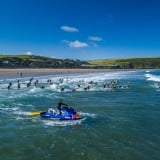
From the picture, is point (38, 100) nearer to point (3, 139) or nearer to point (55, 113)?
point (55, 113)

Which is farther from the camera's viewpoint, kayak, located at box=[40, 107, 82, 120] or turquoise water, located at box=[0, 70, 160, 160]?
kayak, located at box=[40, 107, 82, 120]

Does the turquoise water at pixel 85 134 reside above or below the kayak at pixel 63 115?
below

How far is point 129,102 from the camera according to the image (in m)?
55.3

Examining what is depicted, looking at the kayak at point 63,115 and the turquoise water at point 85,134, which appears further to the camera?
the kayak at point 63,115

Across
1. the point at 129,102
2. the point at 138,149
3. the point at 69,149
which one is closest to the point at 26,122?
the point at 69,149

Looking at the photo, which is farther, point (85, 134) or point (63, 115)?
point (63, 115)

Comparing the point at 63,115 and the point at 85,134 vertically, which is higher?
the point at 63,115

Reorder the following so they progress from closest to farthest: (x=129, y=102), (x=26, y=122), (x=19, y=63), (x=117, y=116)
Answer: (x=26, y=122), (x=117, y=116), (x=129, y=102), (x=19, y=63)

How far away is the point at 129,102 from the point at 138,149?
89.8 feet

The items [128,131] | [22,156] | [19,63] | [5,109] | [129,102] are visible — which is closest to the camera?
[22,156]

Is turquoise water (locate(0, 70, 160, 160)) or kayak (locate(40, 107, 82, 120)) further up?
kayak (locate(40, 107, 82, 120))

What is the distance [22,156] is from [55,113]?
45.5 feet

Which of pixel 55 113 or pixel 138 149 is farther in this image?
pixel 55 113

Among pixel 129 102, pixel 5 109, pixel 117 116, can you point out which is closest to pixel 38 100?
pixel 5 109
